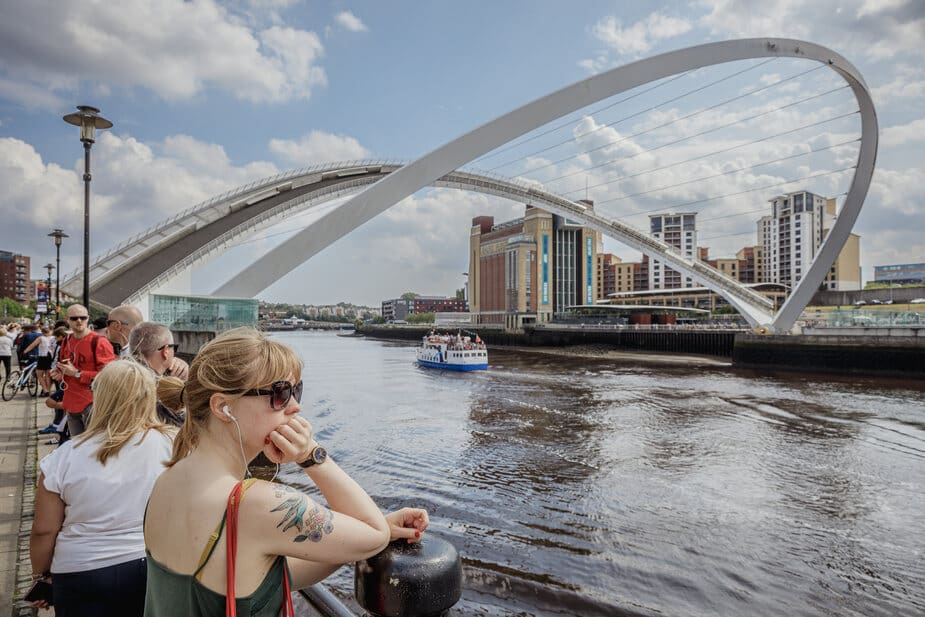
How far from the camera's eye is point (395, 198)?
19.0 m

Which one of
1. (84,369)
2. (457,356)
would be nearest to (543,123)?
(457,356)

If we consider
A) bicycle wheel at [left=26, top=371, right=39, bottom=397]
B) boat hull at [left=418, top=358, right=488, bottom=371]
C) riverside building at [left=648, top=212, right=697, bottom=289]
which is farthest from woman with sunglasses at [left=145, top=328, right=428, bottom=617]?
riverside building at [left=648, top=212, right=697, bottom=289]

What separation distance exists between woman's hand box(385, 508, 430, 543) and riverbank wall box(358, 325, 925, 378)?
101 ft

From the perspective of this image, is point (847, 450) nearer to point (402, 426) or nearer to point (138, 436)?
point (402, 426)

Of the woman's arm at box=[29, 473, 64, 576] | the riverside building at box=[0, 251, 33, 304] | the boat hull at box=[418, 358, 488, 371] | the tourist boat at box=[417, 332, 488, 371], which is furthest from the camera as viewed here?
the riverside building at box=[0, 251, 33, 304]

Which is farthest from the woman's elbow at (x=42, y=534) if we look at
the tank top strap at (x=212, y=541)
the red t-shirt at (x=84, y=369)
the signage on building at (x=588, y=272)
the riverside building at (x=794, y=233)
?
the riverside building at (x=794, y=233)

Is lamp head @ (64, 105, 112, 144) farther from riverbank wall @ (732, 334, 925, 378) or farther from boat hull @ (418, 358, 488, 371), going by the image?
riverbank wall @ (732, 334, 925, 378)

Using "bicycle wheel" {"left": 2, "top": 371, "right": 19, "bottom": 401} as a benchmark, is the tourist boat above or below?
below

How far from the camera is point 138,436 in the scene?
2207mm

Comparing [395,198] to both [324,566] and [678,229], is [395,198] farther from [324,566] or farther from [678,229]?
[678,229]

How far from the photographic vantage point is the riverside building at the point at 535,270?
8475cm

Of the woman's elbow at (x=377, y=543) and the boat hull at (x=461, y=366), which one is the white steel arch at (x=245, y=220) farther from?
the woman's elbow at (x=377, y=543)

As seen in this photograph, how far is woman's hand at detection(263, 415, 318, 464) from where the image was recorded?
126cm

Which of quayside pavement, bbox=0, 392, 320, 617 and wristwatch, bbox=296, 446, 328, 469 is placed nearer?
wristwatch, bbox=296, 446, 328, 469
